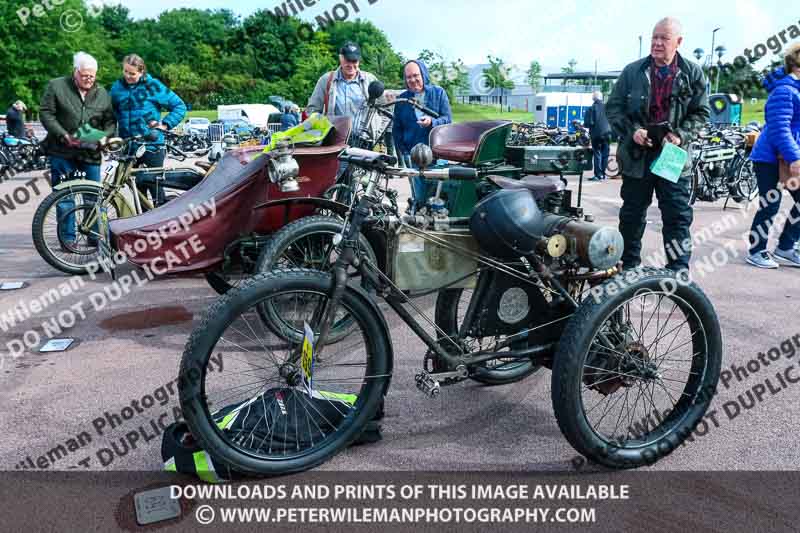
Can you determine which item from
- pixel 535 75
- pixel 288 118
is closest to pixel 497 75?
pixel 535 75

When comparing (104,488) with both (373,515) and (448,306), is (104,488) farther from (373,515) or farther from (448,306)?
(448,306)

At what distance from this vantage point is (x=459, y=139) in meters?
5.10

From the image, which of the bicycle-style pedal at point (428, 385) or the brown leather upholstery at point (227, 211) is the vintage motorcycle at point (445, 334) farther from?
the brown leather upholstery at point (227, 211)

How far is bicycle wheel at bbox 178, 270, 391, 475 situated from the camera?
2586 mm

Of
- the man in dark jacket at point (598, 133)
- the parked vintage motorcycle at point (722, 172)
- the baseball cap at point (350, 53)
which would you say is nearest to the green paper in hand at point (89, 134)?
the baseball cap at point (350, 53)

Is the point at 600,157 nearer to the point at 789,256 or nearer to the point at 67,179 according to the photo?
the point at 789,256

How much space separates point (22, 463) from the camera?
3.03 meters

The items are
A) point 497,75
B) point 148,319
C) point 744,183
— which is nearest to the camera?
point 148,319

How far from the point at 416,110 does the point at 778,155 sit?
350cm

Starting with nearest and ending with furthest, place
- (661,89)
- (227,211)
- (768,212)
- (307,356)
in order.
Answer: (307,356) → (227,211) → (661,89) → (768,212)

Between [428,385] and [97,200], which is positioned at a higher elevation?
[97,200]

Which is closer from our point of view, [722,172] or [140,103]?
[140,103]

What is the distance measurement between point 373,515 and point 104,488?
3.65 feet

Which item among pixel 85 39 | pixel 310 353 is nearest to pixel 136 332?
pixel 310 353
